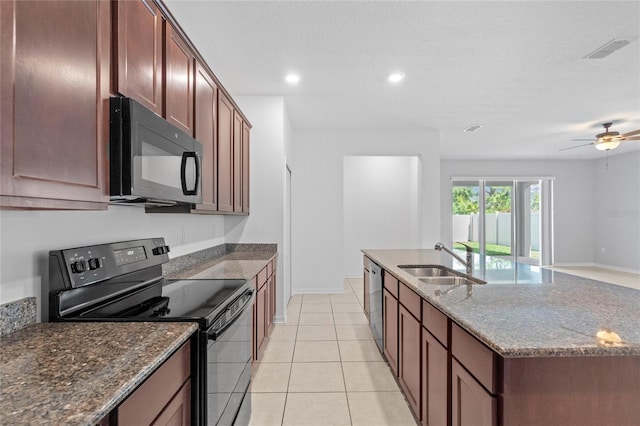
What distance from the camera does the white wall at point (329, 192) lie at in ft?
17.2

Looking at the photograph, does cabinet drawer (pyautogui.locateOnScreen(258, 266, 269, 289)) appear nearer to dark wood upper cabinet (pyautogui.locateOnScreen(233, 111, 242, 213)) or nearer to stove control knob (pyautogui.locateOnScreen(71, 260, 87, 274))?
dark wood upper cabinet (pyautogui.locateOnScreen(233, 111, 242, 213))

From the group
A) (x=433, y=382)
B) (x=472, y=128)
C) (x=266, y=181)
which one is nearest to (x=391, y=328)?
(x=433, y=382)

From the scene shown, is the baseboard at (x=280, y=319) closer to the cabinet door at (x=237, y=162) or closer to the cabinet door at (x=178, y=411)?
the cabinet door at (x=237, y=162)

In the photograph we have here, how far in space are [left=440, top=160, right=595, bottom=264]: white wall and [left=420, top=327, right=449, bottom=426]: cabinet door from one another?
6.86m

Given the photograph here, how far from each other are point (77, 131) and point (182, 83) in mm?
1021

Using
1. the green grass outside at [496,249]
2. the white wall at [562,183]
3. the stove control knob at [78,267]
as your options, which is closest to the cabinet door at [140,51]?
the stove control knob at [78,267]

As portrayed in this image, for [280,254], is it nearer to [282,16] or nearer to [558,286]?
[282,16]

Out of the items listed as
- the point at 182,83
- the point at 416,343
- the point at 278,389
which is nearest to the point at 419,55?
the point at 182,83

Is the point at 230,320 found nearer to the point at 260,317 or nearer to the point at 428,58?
the point at 260,317

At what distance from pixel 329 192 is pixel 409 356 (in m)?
3.46

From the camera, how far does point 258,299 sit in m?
2.61

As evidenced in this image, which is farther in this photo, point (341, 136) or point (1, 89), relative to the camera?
point (341, 136)

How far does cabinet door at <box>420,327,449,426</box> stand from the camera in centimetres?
148

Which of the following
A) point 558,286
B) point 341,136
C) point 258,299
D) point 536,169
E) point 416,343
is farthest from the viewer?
point 536,169
